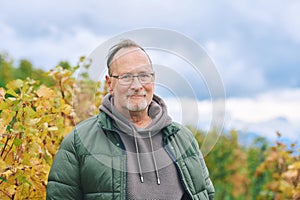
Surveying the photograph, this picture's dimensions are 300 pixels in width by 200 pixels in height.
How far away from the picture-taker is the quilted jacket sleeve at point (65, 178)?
7.61 feet

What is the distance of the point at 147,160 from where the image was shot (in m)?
2.39

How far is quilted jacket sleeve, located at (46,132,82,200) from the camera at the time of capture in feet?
7.61

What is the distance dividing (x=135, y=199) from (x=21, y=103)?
66cm

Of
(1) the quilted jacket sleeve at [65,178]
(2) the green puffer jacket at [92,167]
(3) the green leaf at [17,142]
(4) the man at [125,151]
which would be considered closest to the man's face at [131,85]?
(4) the man at [125,151]

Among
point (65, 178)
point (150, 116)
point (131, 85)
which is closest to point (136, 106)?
point (131, 85)

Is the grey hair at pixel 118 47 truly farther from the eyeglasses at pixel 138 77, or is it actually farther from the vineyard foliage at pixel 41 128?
the vineyard foliage at pixel 41 128

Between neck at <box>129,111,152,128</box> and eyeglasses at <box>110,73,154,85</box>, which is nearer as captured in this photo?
eyeglasses at <box>110,73,154,85</box>

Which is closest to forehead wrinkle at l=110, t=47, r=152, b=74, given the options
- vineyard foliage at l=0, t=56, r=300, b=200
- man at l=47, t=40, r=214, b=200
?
man at l=47, t=40, r=214, b=200

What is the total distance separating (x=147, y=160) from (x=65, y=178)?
37cm

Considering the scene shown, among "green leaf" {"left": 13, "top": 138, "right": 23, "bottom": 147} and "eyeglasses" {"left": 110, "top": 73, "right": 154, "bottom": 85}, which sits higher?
"eyeglasses" {"left": 110, "top": 73, "right": 154, "bottom": 85}

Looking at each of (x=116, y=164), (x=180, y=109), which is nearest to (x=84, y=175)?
(x=116, y=164)

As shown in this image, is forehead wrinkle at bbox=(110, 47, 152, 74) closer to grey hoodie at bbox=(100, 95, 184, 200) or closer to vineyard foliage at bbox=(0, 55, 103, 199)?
grey hoodie at bbox=(100, 95, 184, 200)

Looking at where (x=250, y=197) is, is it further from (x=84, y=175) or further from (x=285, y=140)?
(x=84, y=175)

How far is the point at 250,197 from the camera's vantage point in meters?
8.72
